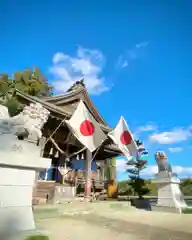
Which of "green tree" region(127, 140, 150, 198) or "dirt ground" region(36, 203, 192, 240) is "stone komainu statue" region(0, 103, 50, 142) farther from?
"green tree" region(127, 140, 150, 198)

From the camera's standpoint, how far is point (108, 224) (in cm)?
655

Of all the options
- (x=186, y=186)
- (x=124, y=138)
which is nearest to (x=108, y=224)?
(x=124, y=138)

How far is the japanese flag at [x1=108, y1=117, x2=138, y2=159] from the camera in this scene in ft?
43.0

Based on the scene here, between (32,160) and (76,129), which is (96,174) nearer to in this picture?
(76,129)

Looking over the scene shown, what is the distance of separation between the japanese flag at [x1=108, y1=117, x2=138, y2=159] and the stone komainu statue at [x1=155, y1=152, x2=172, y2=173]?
222 centimetres

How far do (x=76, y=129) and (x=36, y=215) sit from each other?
515 cm

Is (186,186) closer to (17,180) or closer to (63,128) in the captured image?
(63,128)

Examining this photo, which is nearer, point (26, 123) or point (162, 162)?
point (26, 123)

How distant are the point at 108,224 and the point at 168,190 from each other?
553 cm

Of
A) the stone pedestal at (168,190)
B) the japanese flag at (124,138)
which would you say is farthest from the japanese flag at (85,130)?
the stone pedestal at (168,190)

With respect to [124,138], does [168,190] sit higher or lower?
lower

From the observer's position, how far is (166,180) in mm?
10719

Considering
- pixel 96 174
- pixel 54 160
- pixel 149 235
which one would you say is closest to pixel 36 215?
pixel 149 235

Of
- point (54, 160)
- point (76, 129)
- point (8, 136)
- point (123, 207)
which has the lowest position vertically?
point (123, 207)
